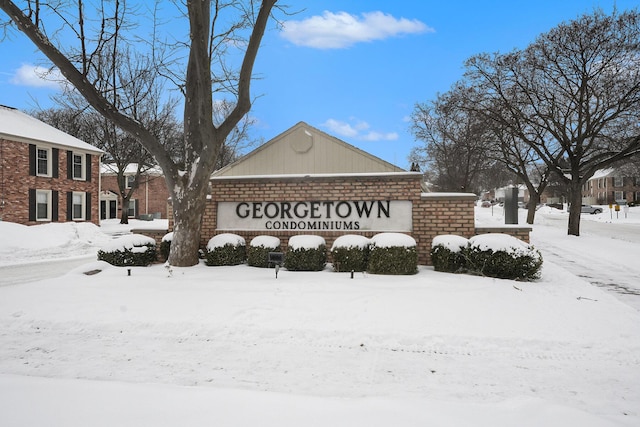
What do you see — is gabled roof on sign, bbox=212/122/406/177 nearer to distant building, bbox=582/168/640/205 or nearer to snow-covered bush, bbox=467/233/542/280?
snow-covered bush, bbox=467/233/542/280

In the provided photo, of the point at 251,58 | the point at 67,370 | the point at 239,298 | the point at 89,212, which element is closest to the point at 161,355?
the point at 67,370

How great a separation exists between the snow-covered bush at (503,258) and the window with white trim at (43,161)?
1057 inches

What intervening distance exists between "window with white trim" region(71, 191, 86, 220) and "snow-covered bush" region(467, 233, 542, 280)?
91.0 feet

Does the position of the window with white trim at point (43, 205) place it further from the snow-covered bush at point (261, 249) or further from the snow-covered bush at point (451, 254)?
the snow-covered bush at point (451, 254)

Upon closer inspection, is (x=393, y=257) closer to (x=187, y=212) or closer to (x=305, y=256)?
(x=305, y=256)

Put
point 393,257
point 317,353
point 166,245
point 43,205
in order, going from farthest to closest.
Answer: point 43,205 → point 166,245 → point 393,257 → point 317,353

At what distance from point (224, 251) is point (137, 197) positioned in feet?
128

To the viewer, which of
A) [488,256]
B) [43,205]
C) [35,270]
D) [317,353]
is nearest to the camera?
→ [317,353]

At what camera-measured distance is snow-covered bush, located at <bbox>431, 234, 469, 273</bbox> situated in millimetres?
7938

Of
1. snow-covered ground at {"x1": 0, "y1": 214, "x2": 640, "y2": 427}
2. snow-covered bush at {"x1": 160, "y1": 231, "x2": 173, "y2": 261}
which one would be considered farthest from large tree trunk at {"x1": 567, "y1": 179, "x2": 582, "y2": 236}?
snow-covered bush at {"x1": 160, "y1": 231, "x2": 173, "y2": 261}

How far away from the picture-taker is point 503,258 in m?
7.35

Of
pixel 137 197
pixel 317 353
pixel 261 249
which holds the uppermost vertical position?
pixel 137 197

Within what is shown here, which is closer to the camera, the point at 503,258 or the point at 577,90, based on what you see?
the point at 503,258

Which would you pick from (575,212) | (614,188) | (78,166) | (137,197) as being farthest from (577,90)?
(614,188)
